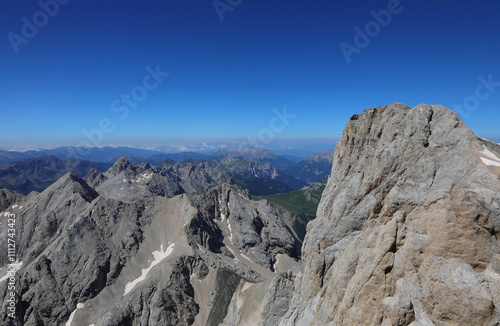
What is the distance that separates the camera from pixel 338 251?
33.0 m

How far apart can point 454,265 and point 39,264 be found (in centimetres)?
11621

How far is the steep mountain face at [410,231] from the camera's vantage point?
1684 centimetres

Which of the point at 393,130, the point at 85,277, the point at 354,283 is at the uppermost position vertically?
the point at 393,130

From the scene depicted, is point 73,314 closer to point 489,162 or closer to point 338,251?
point 338,251

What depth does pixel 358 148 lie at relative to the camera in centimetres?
4378

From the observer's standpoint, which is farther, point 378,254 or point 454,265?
point 378,254

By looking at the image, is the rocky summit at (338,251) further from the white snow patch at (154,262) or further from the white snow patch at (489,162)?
the white snow patch at (154,262)

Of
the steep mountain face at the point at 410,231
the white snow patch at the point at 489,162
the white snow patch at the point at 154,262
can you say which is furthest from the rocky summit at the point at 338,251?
the white snow patch at the point at 154,262

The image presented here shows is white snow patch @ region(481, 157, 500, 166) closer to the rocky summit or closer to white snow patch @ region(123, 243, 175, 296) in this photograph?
the rocky summit

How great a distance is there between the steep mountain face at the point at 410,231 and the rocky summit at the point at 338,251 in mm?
98

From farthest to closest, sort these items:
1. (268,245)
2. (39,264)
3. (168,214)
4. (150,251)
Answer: (268,245), (168,214), (150,251), (39,264)

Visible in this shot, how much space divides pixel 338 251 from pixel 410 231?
542 inches

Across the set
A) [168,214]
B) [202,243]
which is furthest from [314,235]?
[168,214]

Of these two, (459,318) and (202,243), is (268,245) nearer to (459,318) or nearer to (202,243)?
(202,243)
